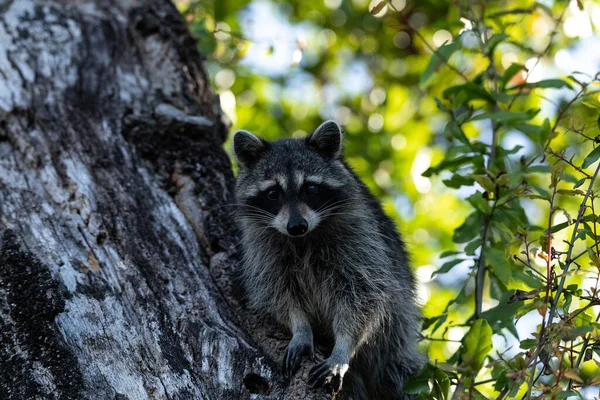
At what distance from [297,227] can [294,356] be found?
66cm

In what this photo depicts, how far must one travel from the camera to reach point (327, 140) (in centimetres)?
385

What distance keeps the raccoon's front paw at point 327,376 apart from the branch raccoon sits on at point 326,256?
350 mm

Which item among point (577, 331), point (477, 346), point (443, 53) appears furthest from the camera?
point (443, 53)

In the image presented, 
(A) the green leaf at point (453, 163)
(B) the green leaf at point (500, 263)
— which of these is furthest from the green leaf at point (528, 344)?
(A) the green leaf at point (453, 163)

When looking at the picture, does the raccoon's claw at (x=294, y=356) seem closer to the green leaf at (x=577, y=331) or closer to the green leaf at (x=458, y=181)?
the green leaf at (x=458, y=181)

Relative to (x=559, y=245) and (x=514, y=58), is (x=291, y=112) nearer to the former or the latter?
(x=514, y=58)

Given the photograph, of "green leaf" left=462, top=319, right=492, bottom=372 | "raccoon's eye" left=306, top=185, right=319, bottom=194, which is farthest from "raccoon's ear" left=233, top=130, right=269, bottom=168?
"green leaf" left=462, top=319, right=492, bottom=372

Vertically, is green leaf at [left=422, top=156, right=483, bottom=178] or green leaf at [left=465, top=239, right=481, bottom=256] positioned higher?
green leaf at [left=422, top=156, right=483, bottom=178]

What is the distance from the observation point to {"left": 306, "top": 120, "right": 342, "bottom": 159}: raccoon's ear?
3816mm

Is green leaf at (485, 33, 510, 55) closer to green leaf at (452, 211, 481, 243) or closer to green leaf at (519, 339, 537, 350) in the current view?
green leaf at (452, 211, 481, 243)

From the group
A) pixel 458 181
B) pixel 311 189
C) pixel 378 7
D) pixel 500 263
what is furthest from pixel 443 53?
pixel 500 263

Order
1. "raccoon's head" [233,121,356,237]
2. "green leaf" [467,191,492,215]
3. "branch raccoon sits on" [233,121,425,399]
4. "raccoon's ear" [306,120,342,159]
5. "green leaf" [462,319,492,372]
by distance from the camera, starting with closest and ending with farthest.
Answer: "green leaf" [462,319,492,372] → "green leaf" [467,191,492,215] → "branch raccoon sits on" [233,121,425,399] → "raccoon's head" [233,121,356,237] → "raccoon's ear" [306,120,342,159]

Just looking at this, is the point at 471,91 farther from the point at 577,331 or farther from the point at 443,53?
the point at 577,331

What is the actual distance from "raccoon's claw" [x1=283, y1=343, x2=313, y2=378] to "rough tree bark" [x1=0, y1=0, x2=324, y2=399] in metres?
0.05
